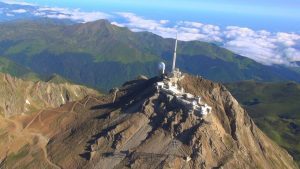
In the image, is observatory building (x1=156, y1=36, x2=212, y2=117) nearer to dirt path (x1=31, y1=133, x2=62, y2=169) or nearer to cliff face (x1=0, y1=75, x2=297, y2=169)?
cliff face (x1=0, y1=75, x2=297, y2=169)

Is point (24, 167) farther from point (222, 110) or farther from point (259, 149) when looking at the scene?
point (259, 149)

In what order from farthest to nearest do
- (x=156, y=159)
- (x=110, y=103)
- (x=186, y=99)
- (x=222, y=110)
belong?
(x=110, y=103) → (x=222, y=110) → (x=186, y=99) → (x=156, y=159)

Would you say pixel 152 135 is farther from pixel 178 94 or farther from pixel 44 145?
pixel 44 145

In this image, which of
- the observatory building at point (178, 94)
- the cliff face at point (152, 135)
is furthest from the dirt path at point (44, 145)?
the observatory building at point (178, 94)

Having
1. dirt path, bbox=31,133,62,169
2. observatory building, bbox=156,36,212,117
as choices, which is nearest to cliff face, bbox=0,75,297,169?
dirt path, bbox=31,133,62,169

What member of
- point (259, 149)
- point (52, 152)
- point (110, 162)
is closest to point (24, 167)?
point (52, 152)

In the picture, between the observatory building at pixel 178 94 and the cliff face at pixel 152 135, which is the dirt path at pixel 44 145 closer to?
the cliff face at pixel 152 135
